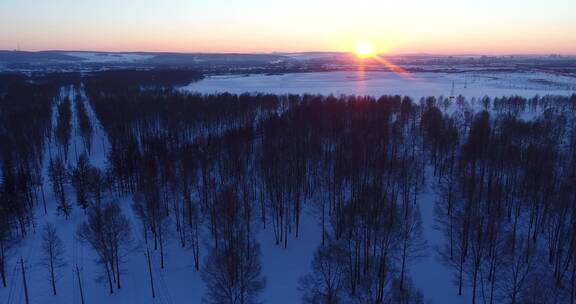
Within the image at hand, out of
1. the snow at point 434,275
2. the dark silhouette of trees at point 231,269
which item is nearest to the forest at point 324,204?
the dark silhouette of trees at point 231,269

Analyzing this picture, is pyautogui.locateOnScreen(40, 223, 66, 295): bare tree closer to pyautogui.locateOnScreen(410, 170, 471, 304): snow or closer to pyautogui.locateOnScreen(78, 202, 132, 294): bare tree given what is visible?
pyautogui.locateOnScreen(78, 202, 132, 294): bare tree

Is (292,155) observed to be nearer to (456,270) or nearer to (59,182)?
(456,270)

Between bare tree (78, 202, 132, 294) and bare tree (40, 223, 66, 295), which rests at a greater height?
bare tree (78, 202, 132, 294)

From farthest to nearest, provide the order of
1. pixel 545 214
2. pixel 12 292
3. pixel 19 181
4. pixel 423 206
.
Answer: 1. pixel 19 181
2. pixel 423 206
3. pixel 545 214
4. pixel 12 292

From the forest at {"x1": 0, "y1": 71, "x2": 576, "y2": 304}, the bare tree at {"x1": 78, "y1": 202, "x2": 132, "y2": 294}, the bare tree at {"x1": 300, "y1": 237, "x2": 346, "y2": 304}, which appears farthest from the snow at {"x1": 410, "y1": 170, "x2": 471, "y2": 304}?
the bare tree at {"x1": 78, "y1": 202, "x2": 132, "y2": 294}

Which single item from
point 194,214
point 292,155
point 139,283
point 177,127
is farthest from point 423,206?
point 177,127

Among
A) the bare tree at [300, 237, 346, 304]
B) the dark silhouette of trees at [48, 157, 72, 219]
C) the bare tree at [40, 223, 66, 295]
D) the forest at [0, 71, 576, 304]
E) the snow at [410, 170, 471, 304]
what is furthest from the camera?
the dark silhouette of trees at [48, 157, 72, 219]

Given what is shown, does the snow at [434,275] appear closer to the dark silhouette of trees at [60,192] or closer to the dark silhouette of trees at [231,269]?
the dark silhouette of trees at [231,269]

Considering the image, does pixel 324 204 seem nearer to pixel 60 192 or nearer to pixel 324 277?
pixel 324 277
